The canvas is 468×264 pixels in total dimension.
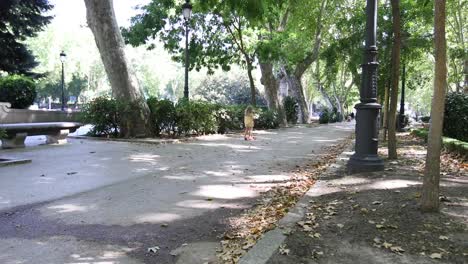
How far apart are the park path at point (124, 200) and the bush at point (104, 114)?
2800mm

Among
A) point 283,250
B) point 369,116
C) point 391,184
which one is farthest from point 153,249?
point 369,116

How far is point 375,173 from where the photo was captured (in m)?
7.87

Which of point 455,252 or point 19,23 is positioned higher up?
point 19,23

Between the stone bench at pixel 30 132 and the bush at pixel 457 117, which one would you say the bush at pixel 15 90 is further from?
the bush at pixel 457 117

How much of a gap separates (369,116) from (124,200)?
455cm

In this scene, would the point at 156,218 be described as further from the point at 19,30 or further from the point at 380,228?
the point at 19,30

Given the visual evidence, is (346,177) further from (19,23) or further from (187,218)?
(19,23)

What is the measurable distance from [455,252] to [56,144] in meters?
12.1

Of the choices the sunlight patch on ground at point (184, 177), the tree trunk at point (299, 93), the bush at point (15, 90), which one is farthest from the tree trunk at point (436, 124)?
the tree trunk at point (299, 93)

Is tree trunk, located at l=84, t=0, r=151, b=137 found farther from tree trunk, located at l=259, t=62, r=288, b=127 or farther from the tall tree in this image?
the tall tree

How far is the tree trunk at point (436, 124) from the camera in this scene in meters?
4.97

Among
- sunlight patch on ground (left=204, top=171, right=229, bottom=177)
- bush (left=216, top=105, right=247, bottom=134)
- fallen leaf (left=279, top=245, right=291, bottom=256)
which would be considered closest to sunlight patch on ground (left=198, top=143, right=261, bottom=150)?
sunlight patch on ground (left=204, top=171, right=229, bottom=177)

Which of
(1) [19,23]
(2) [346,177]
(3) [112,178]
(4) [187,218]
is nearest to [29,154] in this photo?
(3) [112,178]

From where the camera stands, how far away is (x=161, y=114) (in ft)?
54.1
